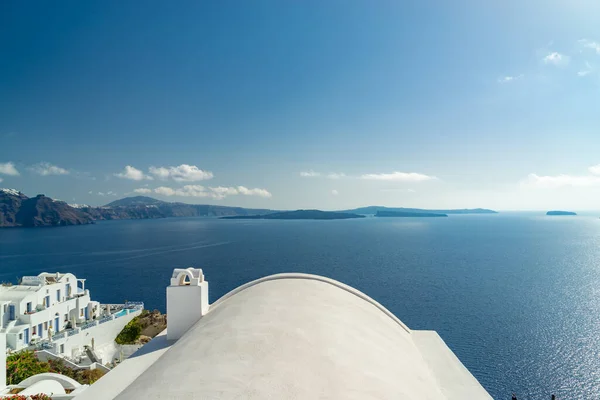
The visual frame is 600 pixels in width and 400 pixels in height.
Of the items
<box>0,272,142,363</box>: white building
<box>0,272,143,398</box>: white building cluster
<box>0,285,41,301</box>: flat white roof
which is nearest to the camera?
<box>0,272,143,398</box>: white building cluster

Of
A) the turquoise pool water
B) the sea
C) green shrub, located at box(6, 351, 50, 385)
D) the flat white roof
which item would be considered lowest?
the sea

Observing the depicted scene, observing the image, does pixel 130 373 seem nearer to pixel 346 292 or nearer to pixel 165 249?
pixel 346 292

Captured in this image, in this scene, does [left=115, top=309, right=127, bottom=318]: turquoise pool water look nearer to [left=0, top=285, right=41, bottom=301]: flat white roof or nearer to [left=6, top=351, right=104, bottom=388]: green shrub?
[left=0, top=285, right=41, bottom=301]: flat white roof

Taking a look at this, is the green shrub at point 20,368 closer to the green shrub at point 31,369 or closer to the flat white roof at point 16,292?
the green shrub at point 31,369

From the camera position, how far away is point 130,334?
46.9 metres

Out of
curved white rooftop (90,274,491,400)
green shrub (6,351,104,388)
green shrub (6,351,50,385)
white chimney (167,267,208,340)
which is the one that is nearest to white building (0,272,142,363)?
green shrub (6,351,104,388)

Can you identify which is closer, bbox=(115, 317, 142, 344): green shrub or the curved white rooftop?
the curved white rooftop

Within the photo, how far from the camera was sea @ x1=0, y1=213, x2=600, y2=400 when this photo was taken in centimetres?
4488

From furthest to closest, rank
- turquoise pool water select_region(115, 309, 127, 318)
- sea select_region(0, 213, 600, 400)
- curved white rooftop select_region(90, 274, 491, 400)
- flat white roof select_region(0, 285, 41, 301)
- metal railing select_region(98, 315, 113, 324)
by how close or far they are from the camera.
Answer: turquoise pool water select_region(115, 309, 127, 318) < metal railing select_region(98, 315, 113, 324) < sea select_region(0, 213, 600, 400) < flat white roof select_region(0, 285, 41, 301) < curved white rooftop select_region(90, 274, 491, 400)

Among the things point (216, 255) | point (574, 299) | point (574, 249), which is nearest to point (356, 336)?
point (574, 299)

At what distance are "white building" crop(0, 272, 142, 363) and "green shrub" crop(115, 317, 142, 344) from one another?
0.98 meters

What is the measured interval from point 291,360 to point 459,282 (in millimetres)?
86251

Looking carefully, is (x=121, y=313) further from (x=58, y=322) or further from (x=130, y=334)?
(x=58, y=322)

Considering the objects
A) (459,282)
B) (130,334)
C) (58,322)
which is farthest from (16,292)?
A: (459,282)
